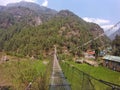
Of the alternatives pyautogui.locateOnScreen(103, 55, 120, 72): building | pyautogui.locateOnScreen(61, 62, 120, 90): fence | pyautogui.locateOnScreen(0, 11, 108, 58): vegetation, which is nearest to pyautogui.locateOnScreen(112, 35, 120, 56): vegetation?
pyautogui.locateOnScreen(103, 55, 120, 72): building

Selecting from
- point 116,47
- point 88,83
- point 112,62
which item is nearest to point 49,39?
point 116,47

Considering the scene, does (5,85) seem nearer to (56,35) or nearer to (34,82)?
(34,82)

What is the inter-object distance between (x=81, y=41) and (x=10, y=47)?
3420 centimetres

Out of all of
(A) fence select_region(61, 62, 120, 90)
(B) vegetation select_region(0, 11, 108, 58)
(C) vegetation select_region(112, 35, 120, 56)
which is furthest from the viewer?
(B) vegetation select_region(0, 11, 108, 58)

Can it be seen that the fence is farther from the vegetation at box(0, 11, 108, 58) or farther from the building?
the vegetation at box(0, 11, 108, 58)

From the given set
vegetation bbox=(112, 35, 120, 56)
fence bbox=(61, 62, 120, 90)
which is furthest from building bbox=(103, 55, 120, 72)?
fence bbox=(61, 62, 120, 90)

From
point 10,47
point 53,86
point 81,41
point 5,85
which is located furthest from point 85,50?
point 53,86

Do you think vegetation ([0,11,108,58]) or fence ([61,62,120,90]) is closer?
fence ([61,62,120,90])

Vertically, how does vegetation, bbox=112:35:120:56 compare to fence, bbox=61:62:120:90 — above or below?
above

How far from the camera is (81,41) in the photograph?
373 feet

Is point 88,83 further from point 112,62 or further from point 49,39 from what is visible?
point 49,39

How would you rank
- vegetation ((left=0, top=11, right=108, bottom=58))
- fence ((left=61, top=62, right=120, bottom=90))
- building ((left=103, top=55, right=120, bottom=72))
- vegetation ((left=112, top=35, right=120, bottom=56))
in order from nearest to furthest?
fence ((left=61, top=62, right=120, bottom=90)) → building ((left=103, top=55, right=120, bottom=72)) → vegetation ((left=112, top=35, right=120, bottom=56)) → vegetation ((left=0, top=11, right=108, bottom=58))

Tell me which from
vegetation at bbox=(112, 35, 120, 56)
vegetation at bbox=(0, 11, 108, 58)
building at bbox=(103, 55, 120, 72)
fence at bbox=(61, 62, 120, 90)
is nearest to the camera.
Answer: fence at bbox=(61, 62, 120, 90)

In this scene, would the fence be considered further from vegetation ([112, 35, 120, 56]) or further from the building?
vegetation ([112, 35, 120, 56])
